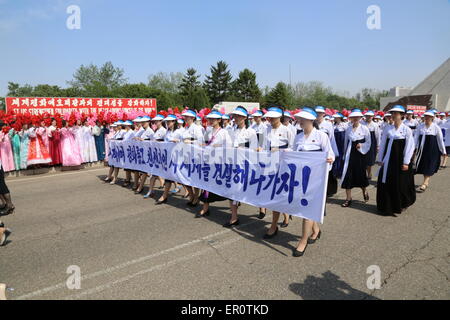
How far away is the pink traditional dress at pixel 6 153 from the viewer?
9927 millimetres

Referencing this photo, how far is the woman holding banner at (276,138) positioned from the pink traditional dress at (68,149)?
31.5 feet

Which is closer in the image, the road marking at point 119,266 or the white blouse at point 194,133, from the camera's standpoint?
the road marking at point 119,266

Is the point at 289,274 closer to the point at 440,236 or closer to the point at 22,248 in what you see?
the point at 440,236

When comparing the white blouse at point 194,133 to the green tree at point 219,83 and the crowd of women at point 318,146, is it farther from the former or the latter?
the green tree at point 219,83

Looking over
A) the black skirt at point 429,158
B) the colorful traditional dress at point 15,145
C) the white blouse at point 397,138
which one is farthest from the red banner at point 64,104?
the white blouse at point 397,138

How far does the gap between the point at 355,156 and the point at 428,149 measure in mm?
2965

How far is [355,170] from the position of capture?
618cm

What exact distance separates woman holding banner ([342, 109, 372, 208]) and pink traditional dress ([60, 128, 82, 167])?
10261mm

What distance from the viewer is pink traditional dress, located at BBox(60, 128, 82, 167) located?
11531 millimetres

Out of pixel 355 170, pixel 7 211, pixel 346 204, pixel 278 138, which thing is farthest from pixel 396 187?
pixel 7 211

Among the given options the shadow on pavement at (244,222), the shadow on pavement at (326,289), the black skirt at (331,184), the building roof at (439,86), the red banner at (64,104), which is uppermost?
the building roof at (439,86)

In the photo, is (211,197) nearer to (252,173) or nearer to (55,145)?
(252,173)
